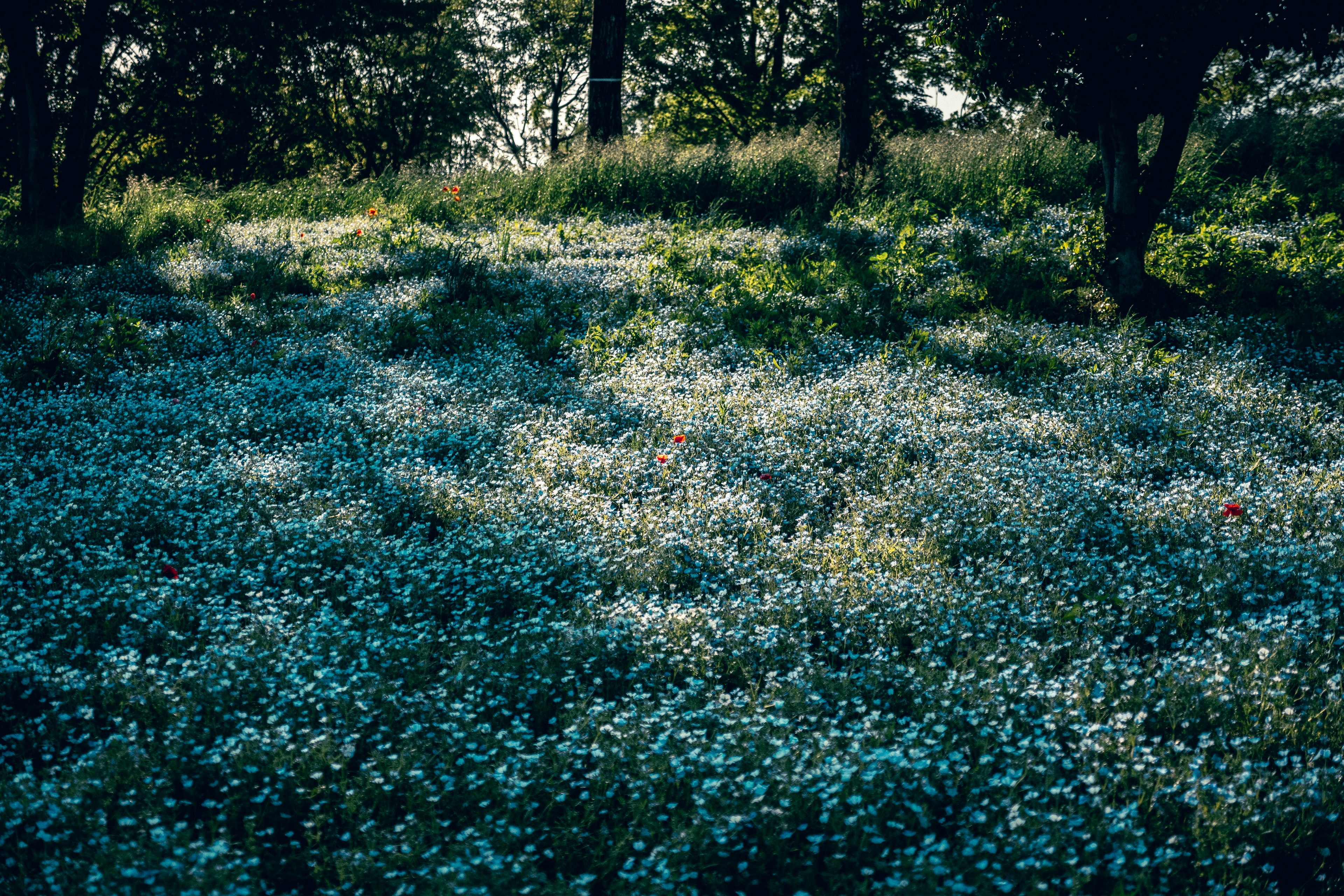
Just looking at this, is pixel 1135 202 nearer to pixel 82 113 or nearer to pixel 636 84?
pixel 82 113

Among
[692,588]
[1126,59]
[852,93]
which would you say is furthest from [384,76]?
[692,588]

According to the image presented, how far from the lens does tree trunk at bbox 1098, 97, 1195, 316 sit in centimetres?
879

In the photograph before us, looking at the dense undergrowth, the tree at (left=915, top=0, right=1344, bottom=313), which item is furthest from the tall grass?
the tree at (left=915, top=0, right=1344, bottom=313)

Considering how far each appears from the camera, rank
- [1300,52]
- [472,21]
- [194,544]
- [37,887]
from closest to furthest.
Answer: [37,887]
[194,544]
[1300,52]
[472,21]

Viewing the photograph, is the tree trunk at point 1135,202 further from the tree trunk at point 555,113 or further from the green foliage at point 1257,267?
the tree trunk at point 555,113

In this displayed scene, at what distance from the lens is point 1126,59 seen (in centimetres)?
823

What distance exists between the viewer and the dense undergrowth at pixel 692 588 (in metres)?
3.10

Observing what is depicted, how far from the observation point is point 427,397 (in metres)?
7.75

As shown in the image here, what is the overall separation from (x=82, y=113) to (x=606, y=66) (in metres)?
9.12

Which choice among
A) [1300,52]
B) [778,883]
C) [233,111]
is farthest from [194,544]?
[233,111]

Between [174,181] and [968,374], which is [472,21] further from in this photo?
[968,374]

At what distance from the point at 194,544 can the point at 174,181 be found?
1839 cm

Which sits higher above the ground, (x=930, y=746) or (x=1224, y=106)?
(x=1224, y=106)

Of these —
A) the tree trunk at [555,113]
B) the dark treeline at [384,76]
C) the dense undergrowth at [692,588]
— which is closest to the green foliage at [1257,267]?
the dense undergrowth at [692,588]
